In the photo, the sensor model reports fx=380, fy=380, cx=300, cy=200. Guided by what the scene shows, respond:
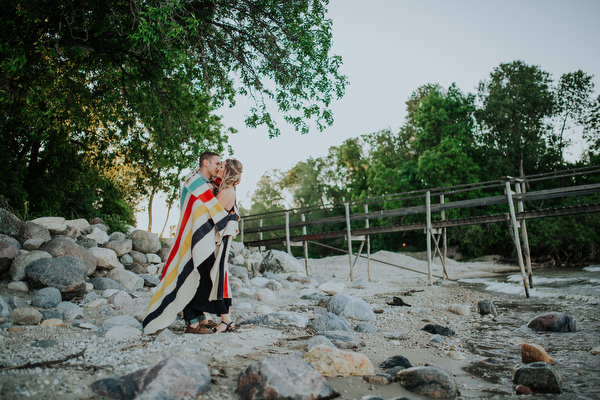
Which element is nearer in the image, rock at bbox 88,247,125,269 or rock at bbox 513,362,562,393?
rock at bbox 513,362,562,393

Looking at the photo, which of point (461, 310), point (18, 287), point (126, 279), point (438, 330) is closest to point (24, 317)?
point (18, 287)

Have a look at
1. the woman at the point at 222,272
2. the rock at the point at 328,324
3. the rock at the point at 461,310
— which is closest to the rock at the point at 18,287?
the woman at the point at 222,272

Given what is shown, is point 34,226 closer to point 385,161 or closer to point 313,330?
point 313,330

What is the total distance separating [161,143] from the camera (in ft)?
31.4

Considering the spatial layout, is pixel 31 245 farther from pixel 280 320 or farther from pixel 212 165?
pixel 280 320

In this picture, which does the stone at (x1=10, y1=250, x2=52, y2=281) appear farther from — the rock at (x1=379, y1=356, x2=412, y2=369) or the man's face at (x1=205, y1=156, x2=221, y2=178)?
the rock at (x1=379, y1=356, x2=412, y2=369)

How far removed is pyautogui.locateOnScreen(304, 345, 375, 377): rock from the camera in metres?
3.09

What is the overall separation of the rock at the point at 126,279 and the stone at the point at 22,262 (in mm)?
1239

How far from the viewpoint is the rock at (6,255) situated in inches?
250

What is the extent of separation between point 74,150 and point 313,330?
1377 cm

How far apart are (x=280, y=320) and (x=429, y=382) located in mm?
2388

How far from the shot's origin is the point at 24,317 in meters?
4.30

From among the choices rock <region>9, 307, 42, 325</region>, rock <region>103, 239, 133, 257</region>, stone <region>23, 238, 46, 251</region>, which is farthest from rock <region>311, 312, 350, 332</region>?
rock <region>103, 239, 133, 257</region>

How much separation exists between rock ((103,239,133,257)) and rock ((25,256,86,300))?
8.51ft
